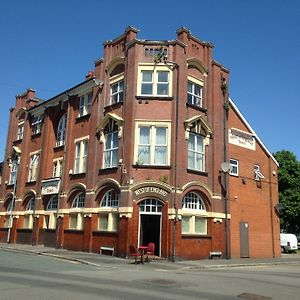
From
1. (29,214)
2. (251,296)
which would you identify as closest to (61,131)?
(29,214)

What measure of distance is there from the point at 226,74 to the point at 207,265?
14214 millimetres

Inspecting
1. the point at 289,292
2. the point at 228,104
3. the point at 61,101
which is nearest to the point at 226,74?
the point at 228,104

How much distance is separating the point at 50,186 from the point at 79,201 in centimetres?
346

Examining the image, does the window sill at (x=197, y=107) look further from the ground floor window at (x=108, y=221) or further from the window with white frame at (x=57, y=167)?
the window with white frame at (x=57, y=167)

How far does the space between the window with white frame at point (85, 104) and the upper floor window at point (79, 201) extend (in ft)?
19.0

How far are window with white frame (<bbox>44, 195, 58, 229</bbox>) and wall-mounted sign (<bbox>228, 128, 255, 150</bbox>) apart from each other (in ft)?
44.8

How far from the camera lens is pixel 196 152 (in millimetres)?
25766

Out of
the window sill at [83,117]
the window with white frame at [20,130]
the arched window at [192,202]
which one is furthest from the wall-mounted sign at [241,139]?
the window with white frame at [20,130]

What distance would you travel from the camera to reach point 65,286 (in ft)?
37.4

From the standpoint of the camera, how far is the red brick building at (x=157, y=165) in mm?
23875

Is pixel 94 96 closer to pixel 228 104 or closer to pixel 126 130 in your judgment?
pixel 126 130

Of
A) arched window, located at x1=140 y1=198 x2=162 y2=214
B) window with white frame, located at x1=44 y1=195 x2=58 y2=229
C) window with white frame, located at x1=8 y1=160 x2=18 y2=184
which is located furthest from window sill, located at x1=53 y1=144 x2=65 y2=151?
arched window, located at x1=140 y1=198 x2=162 y2=214

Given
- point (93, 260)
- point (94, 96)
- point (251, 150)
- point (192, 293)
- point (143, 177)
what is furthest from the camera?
point (251, 150)

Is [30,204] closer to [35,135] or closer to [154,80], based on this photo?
[35,135]
